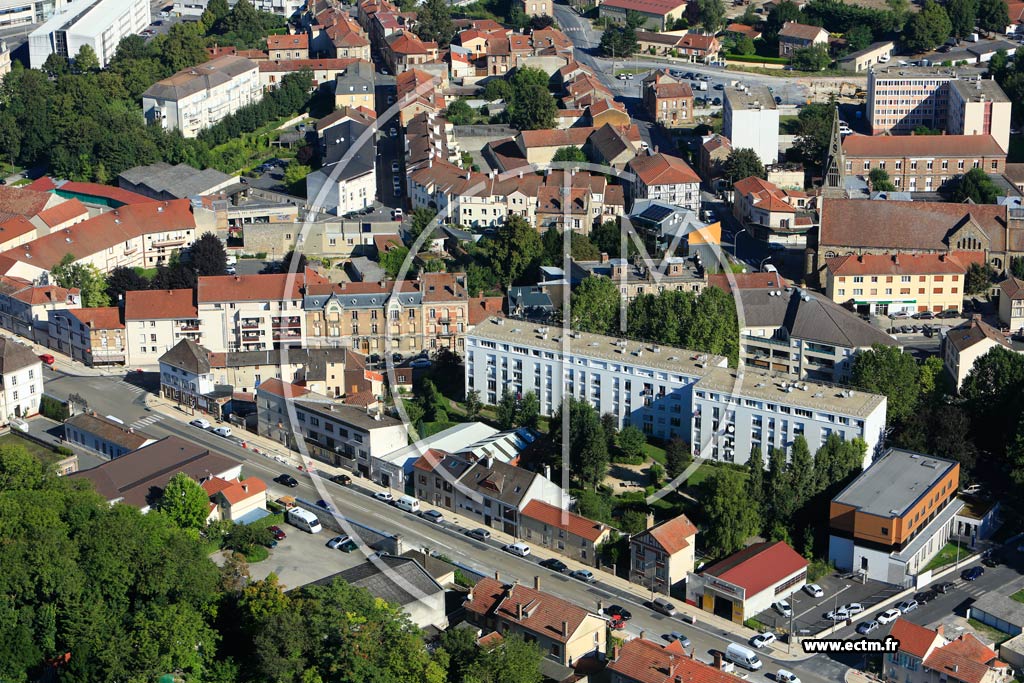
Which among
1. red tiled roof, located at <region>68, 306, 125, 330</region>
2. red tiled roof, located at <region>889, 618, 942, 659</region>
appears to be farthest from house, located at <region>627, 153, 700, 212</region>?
red tiled roof, located at <region>889, 618, 942, 659</region>

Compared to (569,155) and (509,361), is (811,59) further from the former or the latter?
(509,361)

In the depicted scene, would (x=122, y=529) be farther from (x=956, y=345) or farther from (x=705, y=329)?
(x=956, y=345)

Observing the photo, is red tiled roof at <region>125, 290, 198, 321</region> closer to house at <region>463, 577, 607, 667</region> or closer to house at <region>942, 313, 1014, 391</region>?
house at <region>463, 577, 607, 667</region>

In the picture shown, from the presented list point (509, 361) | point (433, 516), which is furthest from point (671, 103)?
point (433, 516)

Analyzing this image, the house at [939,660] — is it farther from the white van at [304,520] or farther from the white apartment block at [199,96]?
the white apartment block at [199,96]

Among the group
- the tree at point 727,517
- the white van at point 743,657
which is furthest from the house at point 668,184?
the white van at point 743,657

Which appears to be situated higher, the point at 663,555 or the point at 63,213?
the point at 63,213

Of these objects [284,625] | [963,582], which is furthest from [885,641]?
[284,625]

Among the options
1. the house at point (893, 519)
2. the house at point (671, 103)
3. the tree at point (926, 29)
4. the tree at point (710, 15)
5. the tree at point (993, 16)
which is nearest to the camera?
the house at point (893, 519)
